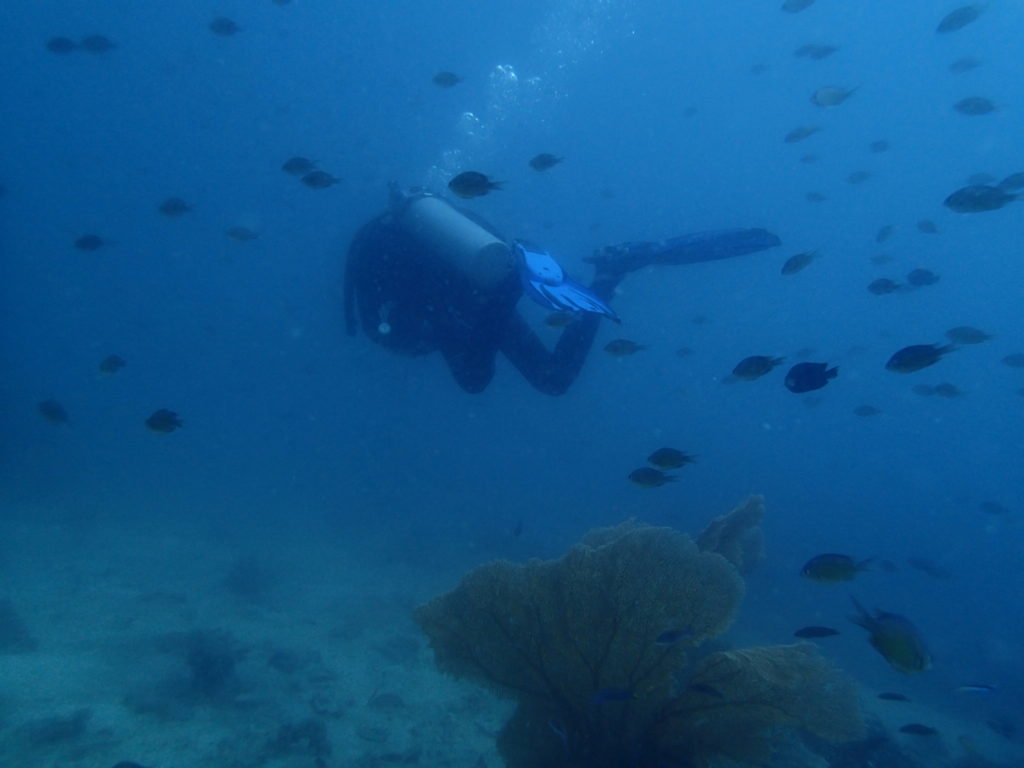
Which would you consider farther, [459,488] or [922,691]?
[459,488]

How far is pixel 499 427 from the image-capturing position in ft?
183

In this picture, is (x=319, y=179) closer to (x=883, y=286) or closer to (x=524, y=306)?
(x=883, y=286)

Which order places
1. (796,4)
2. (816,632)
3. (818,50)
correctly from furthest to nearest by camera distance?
(818,50), (796,4), (816,632)

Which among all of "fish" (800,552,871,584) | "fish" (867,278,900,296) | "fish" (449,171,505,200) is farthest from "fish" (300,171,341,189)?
"fish" (867,278,900,296)

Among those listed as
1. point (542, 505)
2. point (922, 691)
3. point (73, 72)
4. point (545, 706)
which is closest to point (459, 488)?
point (542, 505)

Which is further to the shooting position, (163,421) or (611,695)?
(163,421)

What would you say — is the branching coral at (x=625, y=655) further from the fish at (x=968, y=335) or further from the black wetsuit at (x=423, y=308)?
the fish at (x=968, y=335)

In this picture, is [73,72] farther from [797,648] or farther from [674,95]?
[797,648]

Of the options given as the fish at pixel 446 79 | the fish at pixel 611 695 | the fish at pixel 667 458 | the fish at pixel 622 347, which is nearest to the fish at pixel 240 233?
the fish at pixel 446 79

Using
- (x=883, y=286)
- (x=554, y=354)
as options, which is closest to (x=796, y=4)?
(x=883, y=286)

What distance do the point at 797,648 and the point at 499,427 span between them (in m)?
51.7

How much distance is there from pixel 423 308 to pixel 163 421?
3818 millimetres

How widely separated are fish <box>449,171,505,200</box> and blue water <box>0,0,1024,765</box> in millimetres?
12360

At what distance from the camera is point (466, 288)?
7973mm
